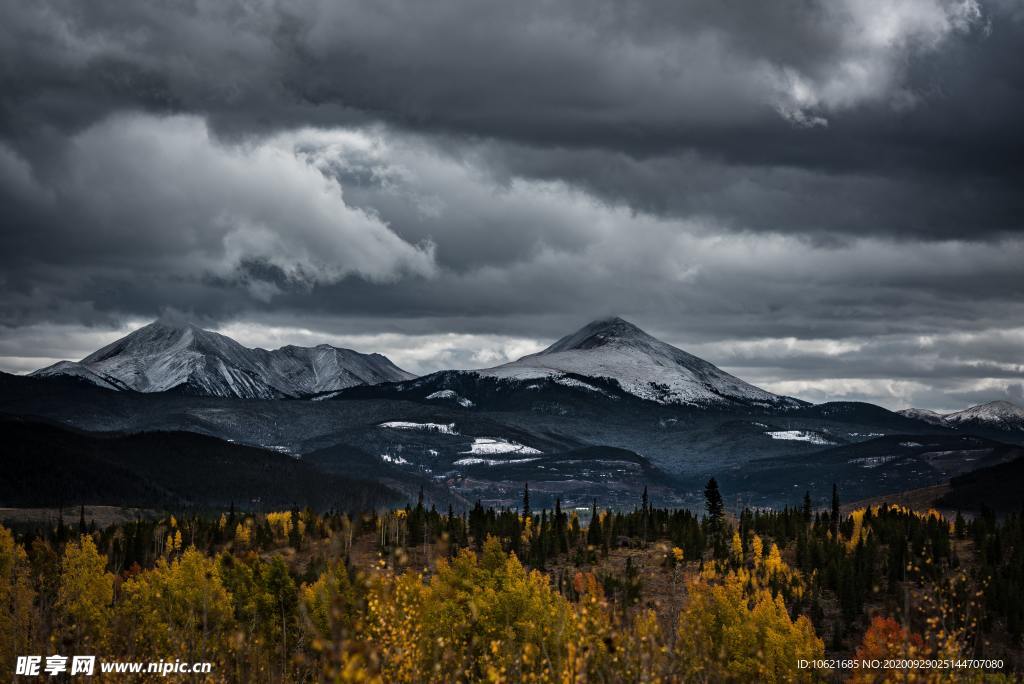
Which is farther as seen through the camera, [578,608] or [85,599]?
[85,599]

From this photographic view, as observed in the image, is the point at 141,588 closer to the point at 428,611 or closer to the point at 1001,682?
the point at 428,611

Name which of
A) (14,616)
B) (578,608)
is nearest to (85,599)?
(14,616)

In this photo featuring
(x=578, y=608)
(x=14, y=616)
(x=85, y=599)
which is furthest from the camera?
(x=85, y=599)

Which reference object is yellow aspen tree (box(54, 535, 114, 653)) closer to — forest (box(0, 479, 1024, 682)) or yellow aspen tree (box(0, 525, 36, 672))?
forest (box(0, 479, 1024, 682))

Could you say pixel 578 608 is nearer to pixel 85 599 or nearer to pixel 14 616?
pixel 14 616

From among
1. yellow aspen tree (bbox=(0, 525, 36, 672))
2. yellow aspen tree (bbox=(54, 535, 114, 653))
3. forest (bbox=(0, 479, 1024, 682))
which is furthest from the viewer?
yellow aspen tree (bbox=(54, 535, 114, 653))

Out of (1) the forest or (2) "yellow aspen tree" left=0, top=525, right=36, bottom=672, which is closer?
(1) the forest

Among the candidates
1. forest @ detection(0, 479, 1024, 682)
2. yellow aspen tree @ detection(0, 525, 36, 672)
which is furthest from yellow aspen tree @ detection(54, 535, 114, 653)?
yellow aspen tree @ detection(0, 525, 36, 672)

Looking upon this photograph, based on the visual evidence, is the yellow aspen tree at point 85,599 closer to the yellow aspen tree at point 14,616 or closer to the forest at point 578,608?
the forest at point 578,608

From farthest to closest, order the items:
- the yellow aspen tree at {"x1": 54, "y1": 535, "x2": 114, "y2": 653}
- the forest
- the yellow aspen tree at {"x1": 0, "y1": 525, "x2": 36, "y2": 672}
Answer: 1. the yellow aspen tree at {"x1": 54, "y1": 535, "x2": 114, "y2": 653}
2. the yellow aspen tree at {"x1": 0, "y1": 525, "x2": 36, "y2": 672}
3. the forest

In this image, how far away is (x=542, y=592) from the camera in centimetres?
10906

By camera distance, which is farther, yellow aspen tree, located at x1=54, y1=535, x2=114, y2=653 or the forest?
yellow aspen tree, located at x1=54, y1=535, x2=114, y2=653

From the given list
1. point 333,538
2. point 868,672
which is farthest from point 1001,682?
point 333,538

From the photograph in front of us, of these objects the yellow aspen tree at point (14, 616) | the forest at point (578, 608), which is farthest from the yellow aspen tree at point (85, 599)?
the yellow aspen tree at point (14, 616)
